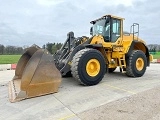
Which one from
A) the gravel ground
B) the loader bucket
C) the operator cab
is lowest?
the gravel ground

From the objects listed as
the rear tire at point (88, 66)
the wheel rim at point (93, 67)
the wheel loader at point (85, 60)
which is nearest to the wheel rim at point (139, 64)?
the wheel loader at point (85, 60)

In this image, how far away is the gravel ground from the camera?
4145mm

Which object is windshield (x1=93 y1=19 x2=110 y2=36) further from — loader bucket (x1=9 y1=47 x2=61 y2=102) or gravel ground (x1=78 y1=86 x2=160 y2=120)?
gravel ground (x1=78 y1=86 x2=160 y2=120)

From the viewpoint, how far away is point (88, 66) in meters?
6.57

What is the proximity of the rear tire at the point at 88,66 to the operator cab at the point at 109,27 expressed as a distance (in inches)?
52.9

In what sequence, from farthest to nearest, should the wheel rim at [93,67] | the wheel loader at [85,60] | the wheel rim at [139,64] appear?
the wheel rim at [139,64]
the wheel rim at [93,67]
the wheel loader at [85,60]

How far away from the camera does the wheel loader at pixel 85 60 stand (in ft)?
18.2

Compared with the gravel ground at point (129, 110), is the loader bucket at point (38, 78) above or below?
above

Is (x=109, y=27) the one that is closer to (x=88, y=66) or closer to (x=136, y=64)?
(x=136, y=64)

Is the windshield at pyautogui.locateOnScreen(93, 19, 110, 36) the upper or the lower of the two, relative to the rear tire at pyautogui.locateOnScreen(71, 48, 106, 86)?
upper

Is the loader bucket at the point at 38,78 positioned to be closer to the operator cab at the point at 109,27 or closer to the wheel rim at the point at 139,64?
the operator cab at the point at 109,27

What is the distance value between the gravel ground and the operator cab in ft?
10.4

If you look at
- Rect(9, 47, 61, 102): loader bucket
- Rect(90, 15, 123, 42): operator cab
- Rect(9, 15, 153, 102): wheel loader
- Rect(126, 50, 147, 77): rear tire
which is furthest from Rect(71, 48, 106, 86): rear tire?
Rect(126, 50, 147, 77): rear tire

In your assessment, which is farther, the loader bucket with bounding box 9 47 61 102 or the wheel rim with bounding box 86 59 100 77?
the wheel rim with bounding box 86 59 100 77
